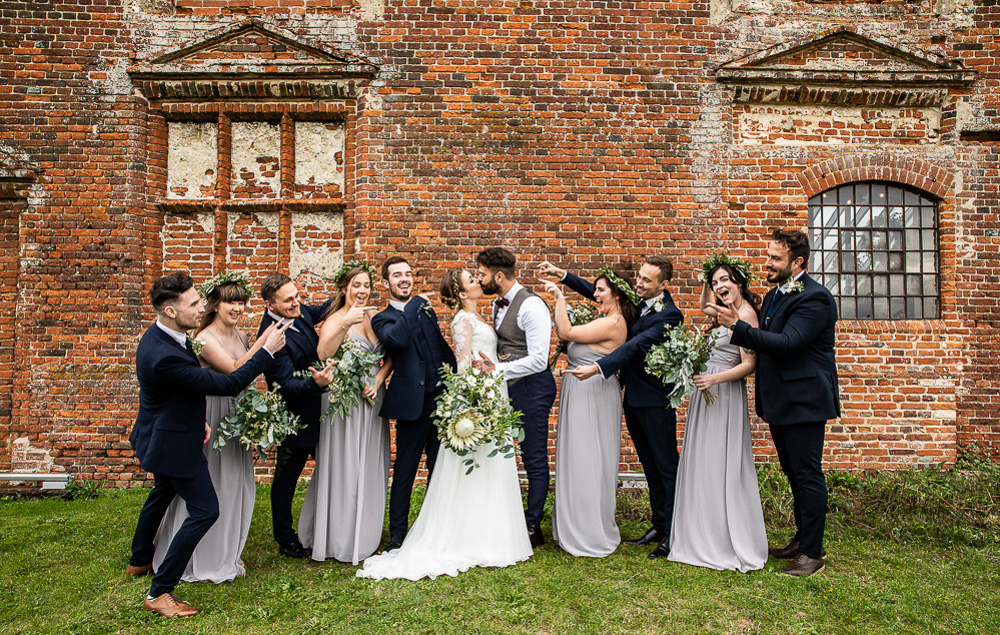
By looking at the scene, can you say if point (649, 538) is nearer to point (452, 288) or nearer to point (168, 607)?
point (452, 288)

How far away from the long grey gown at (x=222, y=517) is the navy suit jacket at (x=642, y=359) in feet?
9.61

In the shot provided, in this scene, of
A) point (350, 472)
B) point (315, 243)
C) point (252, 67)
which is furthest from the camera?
point (315, 243)

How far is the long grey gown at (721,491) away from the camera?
4887mm

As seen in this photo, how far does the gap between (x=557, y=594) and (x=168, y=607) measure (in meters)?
2.52

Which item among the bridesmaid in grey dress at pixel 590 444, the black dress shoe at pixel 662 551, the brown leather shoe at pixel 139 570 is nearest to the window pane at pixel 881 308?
the bridesmaid in grey dress at pixel 590 444

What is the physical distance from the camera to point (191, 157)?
7.96m

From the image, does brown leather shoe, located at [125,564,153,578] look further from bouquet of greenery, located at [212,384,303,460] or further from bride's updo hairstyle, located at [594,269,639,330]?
bride's updo hairstyle, located at [594,269,639,330]

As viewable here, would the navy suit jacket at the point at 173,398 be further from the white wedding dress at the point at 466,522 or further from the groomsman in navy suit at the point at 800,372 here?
the groomsman in navy suit at the point at 800,372

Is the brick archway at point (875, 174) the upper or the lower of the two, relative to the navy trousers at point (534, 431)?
upper

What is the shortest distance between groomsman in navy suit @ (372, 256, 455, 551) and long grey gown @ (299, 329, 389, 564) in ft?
0.48

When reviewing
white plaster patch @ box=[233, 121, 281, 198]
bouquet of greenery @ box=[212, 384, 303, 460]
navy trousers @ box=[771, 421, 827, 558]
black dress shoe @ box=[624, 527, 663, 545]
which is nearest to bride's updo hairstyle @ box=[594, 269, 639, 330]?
navy trousers @ box=[771, 421, 827, 558]

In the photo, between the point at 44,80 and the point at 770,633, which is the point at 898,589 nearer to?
the point at 770,633

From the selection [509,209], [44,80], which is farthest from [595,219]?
[44,80]

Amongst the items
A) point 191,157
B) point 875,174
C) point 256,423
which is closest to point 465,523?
point 256,423
